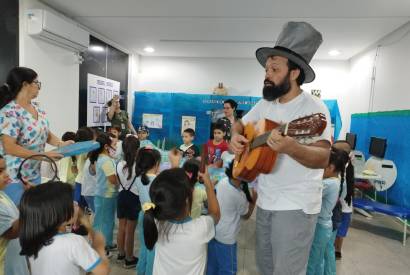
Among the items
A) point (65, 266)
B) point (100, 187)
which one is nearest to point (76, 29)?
point (100, 187)

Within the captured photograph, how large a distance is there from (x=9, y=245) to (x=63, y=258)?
586 mm

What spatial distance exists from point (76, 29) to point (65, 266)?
163 inches

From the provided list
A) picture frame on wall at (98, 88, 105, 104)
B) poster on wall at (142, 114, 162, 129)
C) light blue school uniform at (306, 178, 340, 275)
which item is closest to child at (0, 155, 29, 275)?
light blue school uniform at (306, 178, 340, 275)

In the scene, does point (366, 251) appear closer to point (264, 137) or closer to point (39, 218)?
point (264, 137)

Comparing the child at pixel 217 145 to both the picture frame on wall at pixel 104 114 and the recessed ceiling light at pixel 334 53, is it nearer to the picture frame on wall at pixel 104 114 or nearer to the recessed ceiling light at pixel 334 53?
the picture frame on wall at pixel 104 114

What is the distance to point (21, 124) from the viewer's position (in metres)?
2.01

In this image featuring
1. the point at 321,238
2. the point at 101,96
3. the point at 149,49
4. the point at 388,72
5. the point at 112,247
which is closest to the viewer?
the point at 321,238

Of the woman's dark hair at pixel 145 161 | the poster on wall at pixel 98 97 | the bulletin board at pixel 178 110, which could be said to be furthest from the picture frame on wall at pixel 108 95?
the woman's dark hair at pixel 145 161

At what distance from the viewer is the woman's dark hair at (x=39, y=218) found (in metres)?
1.12

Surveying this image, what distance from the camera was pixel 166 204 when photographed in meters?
1.41

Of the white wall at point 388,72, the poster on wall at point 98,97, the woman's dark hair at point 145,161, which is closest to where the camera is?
the woman's dark hair at point 145,161

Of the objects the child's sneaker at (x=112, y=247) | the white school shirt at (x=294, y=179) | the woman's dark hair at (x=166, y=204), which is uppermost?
the white school shirt at (x=294, y=179)

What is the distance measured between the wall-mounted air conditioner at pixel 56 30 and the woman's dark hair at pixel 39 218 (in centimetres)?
334

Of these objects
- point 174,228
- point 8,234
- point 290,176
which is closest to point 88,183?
point 8,234
